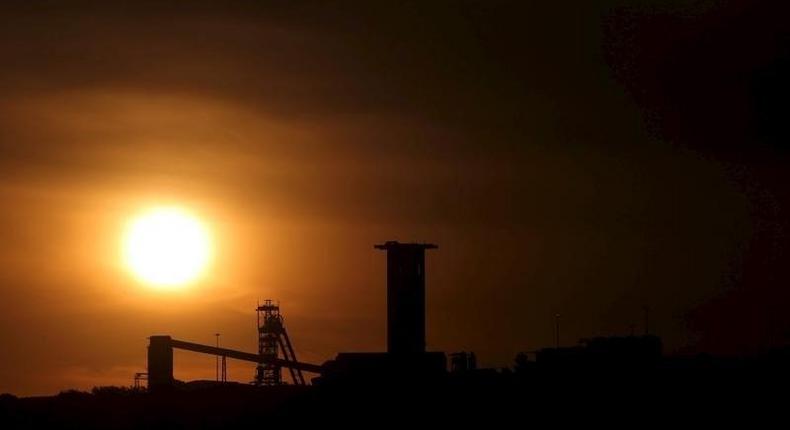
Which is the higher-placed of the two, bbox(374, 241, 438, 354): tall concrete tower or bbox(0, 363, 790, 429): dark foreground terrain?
bbox(374, 241, 438, 354): tall concrete tower

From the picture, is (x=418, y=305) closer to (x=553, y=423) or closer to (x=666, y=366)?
(x=666, y=366)

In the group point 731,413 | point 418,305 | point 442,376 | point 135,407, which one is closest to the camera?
point 731,413

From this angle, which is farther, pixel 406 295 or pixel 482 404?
pixel 406 295

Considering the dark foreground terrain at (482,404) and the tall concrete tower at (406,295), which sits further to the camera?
the tall concrete tower at (406,295)

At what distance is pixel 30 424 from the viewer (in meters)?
61.0

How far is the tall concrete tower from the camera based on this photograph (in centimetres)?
8975

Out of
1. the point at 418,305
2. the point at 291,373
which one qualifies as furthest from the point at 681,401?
the point at 291,373

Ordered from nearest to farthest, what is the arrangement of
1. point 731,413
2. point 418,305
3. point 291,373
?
1. point 731,413
2. point 418,305
3. point 291,373

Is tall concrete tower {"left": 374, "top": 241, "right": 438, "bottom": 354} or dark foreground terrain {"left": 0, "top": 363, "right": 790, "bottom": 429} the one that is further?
tall concrete tower {"left": 374, "top": 241, "right": 438, "bottom": 354}

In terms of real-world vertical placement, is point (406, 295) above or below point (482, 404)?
above

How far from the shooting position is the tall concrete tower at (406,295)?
294 ft

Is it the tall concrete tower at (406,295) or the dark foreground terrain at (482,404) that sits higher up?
the tall concrete tower at (406,295)

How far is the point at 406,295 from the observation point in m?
89.7

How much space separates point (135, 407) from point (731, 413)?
84.5 feet
